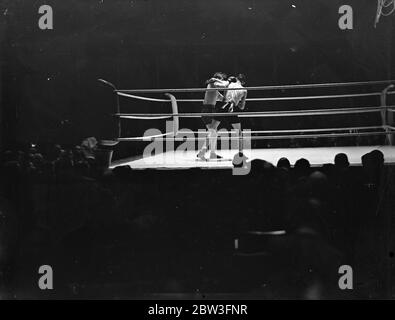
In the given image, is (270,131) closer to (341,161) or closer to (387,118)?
(341,161)

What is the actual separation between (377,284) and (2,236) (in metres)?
1.85

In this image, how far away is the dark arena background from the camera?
2279 mm

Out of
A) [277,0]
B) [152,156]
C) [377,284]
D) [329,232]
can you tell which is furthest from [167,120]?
[377,284]

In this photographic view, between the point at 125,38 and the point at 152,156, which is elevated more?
the point at 125,38

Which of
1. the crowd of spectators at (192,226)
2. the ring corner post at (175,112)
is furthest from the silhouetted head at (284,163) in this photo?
the ring corner post at (175,112)

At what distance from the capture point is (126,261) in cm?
234

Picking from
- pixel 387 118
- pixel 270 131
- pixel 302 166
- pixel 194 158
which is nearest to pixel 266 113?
pixel 270 131

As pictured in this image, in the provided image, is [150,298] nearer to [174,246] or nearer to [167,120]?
[174,246]

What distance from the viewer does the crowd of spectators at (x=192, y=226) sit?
2.29 m

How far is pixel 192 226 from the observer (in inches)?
91.4

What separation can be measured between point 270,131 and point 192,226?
23.4 inches

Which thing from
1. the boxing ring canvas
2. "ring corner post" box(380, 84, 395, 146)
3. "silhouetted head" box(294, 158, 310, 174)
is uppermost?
"ring corner post" box(380, 84, 395, 146)

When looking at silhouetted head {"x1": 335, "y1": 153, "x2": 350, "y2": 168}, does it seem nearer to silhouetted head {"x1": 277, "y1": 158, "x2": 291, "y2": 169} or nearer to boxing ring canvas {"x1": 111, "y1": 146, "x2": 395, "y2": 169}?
boxing ring canvas {"x1": 111, "y1": 146, "x2": 395, "y2": 169}
